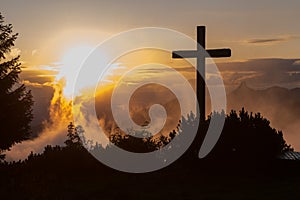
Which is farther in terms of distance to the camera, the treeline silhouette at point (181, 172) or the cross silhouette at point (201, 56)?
the cross silhouette at point (201, 56)

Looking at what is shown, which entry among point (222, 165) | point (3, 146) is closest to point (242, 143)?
point (222, 165)

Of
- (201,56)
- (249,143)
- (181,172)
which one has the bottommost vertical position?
(181,172)

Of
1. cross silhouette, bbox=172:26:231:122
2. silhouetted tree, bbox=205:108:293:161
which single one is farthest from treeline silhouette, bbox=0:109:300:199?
cross silhouette, bbox=172:26:231:122

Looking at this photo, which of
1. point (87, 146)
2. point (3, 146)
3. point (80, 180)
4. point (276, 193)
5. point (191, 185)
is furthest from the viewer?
point (3, 146)

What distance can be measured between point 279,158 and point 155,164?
4.57 metres

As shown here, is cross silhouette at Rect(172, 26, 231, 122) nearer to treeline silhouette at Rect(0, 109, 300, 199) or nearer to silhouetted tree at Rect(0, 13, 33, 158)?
treeline silhouette at Rect(0, 109, 300, 199)

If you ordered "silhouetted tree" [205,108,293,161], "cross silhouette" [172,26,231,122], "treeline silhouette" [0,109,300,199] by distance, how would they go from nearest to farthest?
"treeline silhouette" [0,109,300,199] < "silhouetted tree" [205,108,293,161] < "cross silhouette" [172,26,231,122]

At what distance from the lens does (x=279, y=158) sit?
812 inches

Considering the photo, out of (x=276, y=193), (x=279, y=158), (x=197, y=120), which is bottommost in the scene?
(x=276, y=193)

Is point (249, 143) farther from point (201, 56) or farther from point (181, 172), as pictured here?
point (201, 56)

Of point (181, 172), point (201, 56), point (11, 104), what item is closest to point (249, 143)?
point (181, 172)

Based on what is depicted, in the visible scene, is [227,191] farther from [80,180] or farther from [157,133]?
[157,133]

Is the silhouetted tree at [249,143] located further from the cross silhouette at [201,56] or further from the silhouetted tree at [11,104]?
the silhouetted tree at [11,104]

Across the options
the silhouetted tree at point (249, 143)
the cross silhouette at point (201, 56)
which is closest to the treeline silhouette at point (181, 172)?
the silhouetted tree at point (249, 143)
